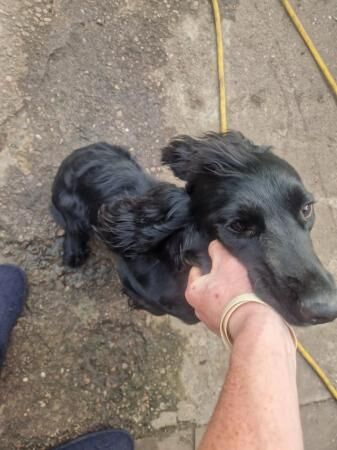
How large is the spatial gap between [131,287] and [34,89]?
1.29m

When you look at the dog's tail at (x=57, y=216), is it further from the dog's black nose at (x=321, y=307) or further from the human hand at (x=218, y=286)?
the dog's black nose at (x=321, y=307)

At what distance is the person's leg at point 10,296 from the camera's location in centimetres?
226

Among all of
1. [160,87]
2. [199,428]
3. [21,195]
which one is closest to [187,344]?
[199,428]

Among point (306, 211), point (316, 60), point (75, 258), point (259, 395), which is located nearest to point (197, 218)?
point (306, 211)

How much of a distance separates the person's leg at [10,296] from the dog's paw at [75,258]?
0.75ft

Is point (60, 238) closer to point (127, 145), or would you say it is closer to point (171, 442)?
point (127, 145)

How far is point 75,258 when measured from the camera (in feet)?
7.76

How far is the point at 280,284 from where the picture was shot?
53.7 inches

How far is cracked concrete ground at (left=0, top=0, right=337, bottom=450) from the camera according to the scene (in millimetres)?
2330

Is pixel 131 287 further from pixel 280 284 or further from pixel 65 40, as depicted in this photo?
pixel 65 40

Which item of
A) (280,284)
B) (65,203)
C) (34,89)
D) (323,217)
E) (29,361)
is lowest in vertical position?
(29,361)

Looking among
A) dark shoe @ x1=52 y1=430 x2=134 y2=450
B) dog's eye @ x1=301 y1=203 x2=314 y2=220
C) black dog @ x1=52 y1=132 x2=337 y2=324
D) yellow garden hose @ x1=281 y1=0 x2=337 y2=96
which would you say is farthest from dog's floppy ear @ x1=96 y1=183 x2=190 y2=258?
yellow garden hose @ x1=281 y1=0 x2=337 y2=96

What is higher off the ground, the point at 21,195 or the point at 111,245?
the point at 111,245

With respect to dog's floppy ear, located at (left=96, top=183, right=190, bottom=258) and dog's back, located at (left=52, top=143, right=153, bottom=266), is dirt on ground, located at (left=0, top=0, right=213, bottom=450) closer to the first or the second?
dog's back, located at (left=52, top=143, right=153, bottom=266)
